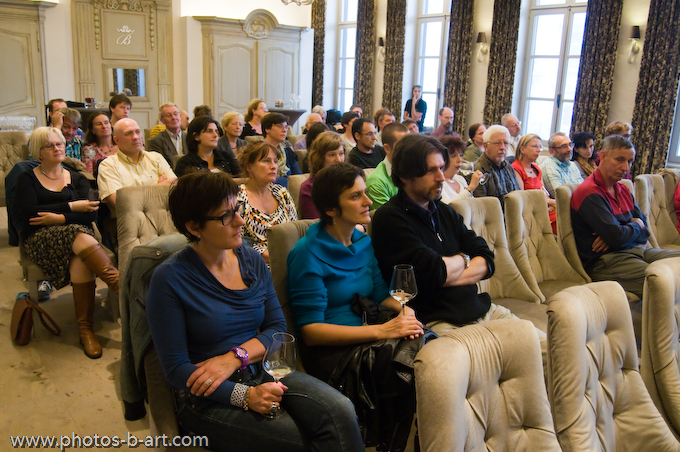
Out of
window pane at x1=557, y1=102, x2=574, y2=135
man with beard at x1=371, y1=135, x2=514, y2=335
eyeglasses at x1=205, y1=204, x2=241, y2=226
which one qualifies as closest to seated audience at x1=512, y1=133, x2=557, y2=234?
man with beard at x1=371, y1=135, x2=514, y2=335

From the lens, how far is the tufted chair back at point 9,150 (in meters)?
5.19

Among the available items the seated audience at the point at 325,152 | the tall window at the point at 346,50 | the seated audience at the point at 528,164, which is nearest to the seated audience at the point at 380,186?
the seated audience at the point at 325,152

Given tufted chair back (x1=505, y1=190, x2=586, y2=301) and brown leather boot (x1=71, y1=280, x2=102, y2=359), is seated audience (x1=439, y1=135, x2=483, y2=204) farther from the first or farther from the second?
brown leather boot (x1=71, y1=280, x2=102, y2=359)

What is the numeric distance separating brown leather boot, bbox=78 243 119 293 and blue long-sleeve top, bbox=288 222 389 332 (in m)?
1.62

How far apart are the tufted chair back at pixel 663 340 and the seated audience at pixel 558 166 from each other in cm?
300

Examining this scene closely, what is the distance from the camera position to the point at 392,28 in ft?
33.4

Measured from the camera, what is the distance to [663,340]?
2008 millimetres

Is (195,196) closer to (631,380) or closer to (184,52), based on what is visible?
(631,380)

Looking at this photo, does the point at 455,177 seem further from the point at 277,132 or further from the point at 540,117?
the point at 540,117

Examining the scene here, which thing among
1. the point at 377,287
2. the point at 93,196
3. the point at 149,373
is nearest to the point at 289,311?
the point at 377,287

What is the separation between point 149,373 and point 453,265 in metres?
1.25

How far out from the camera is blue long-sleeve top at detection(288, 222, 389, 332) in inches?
75.4

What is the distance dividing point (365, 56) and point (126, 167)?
792cm

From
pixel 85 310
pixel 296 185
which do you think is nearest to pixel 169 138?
pixel 296 185
